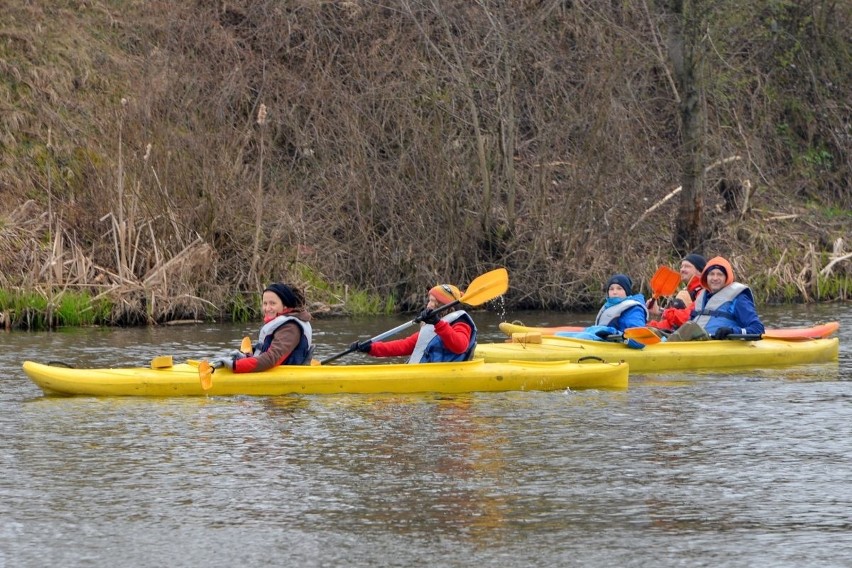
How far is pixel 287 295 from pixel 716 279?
4551 millimetres

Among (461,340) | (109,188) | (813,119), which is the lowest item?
(461,340)

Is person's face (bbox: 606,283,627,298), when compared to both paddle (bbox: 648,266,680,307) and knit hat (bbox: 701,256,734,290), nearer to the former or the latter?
knit hat (bbox: 701,256,734,290)

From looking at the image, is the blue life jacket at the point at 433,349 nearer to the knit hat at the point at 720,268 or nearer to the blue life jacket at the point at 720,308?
the knit hat at the point at 720,268

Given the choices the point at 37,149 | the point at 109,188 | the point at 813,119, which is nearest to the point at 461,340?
the point at 109,188

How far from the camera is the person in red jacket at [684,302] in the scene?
14.0 m

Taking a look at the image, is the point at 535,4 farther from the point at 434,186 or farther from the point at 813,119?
the point at 813,119

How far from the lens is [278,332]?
10.9 meters

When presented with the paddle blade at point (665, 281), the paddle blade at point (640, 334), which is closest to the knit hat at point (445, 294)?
the paddle blade at point (640, 334)

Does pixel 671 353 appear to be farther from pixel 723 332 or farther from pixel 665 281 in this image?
pixel 665 281

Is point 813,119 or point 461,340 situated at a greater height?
point 813,119

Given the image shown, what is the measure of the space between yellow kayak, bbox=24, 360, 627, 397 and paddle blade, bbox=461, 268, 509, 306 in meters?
0.79

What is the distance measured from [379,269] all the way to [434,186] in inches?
52.9

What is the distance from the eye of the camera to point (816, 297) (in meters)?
20.0

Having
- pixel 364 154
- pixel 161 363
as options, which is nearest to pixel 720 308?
pixel 161 363
